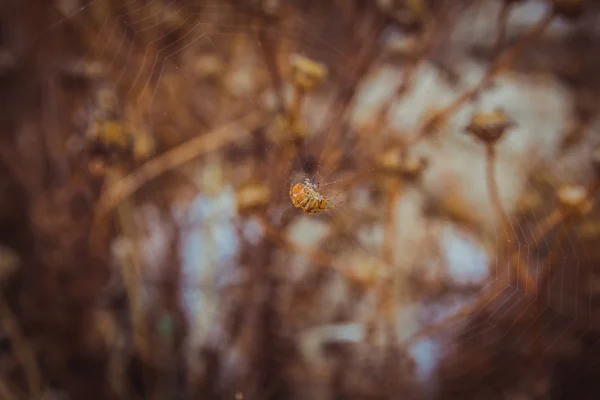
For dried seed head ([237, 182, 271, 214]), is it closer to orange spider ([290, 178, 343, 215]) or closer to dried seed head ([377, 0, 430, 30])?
orange spider ([290, 178, 343, 215])

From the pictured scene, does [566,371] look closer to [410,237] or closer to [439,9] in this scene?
[410,237]

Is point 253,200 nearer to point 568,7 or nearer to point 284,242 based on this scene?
point 284,242

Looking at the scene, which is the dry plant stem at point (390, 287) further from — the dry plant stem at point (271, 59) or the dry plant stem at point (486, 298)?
the dry plant stem at point (271, 59)

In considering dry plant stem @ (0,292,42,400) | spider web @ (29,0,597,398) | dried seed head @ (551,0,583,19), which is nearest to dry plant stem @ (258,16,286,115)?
spider web @ (29,0,597,398)

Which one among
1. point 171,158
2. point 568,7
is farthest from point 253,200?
point 568,7

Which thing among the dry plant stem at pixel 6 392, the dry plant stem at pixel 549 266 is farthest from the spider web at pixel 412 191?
the dry plant stem at pixel 6 392
